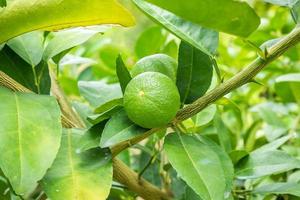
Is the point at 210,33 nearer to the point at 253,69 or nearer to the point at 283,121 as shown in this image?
the point at 253,69

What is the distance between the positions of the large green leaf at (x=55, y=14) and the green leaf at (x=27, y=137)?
0.23 ft

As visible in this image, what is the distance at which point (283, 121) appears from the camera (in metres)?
1.08

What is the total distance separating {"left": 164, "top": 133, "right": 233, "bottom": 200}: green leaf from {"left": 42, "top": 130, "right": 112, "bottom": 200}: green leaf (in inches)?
2.8

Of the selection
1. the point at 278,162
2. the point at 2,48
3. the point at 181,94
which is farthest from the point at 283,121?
the point at 2,48

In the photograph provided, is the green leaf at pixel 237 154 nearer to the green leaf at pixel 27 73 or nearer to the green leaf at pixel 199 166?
the green leaf at pixel 199 166

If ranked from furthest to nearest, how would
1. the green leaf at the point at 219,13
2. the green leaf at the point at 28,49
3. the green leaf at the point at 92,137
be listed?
1. the green leaf at the point at 28,49
2. the green leaf at the point at 92,137
3. the green leaf at the point at 219,13

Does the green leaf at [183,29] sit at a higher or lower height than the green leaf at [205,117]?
higher

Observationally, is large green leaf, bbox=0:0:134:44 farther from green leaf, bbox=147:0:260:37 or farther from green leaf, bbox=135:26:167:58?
green leaf, bbox=135:26:167:58

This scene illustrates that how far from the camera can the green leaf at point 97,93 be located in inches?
28.4

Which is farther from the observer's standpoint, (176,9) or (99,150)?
(99,150)

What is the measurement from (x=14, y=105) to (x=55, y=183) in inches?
3.5

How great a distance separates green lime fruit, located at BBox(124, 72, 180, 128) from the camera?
1.62 feet

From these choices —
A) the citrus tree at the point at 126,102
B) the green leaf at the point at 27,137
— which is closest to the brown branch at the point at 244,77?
the citrus tree at the point at 126,102

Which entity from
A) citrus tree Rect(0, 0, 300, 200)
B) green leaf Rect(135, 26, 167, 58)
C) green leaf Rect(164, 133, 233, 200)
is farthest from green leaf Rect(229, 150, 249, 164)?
green leaf Rect(135, 26, 167, 58)
